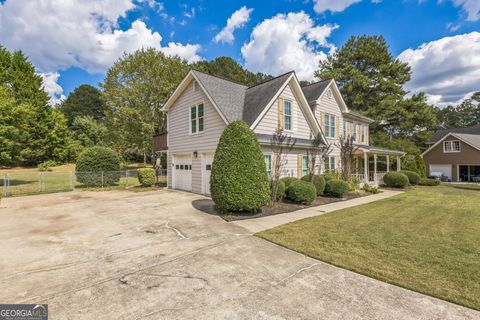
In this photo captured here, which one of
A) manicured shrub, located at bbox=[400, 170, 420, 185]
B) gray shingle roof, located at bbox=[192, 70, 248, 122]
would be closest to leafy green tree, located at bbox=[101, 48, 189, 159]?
gray shingle roof, located at bbox=[192, 70, 248, 122]

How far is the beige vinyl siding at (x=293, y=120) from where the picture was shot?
37.1 ft

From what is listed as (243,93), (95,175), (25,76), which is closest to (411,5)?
(243,93)

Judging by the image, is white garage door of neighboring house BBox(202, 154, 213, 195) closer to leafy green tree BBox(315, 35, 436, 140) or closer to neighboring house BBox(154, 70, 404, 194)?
neighboring house BBox(154, 70, 404, 194)

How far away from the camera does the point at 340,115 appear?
1711 cm

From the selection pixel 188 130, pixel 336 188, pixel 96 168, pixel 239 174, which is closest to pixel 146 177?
pixel 96 168

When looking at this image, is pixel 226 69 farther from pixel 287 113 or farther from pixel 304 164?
pixel 304 164

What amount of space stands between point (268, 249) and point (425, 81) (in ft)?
113

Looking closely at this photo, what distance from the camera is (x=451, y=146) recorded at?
A: 26.8 m

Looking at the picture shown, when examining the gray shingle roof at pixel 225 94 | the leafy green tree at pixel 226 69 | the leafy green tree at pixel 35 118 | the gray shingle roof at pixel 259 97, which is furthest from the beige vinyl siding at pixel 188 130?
the leafy green tree at pixel 226 69

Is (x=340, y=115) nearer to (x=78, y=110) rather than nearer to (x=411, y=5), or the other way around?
(x=411, y=5)

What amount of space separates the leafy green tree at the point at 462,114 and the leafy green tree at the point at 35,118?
258 ft

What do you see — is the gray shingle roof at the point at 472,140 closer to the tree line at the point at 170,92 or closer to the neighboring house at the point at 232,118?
the tree line at the point at 170,92

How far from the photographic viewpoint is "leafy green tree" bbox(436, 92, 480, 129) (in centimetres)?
5025

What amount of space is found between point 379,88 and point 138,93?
29819 millimetres
